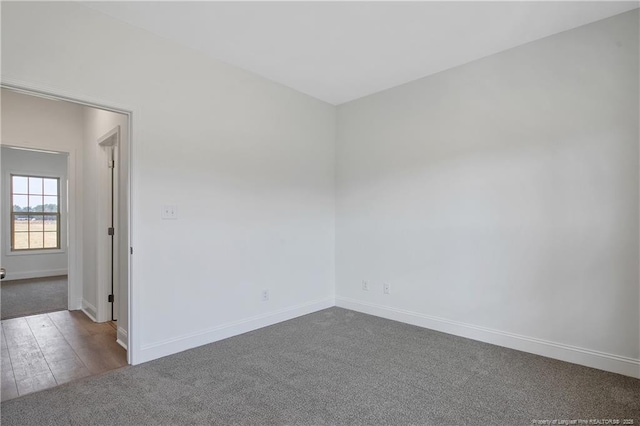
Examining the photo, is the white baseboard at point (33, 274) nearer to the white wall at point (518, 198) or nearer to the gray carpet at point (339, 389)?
the gray carpet at point (339, 389)

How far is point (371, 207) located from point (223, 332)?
7.10 feet

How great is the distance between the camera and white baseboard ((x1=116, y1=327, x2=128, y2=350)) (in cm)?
310

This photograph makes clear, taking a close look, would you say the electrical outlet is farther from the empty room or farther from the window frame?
the window frame

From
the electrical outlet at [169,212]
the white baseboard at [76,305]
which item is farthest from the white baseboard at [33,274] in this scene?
the electrical outlet at [169,212]

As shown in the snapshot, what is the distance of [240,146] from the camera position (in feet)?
11.3

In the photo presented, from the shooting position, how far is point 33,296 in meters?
5.02

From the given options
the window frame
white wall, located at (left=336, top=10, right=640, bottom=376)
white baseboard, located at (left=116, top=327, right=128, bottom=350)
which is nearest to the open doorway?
white baseboard, located at (left=116, top=327, right=128, bottom=350)

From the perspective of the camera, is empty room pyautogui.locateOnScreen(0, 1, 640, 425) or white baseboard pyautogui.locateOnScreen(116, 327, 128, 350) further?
white baseboard pyautogui.locateOnScreen(116, 327, 128, 350)

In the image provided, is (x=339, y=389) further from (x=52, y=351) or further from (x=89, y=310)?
(x=89, y=310)

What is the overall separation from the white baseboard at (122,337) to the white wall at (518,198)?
257cm

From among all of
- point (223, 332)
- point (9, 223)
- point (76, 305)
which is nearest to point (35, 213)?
point (9, 223)

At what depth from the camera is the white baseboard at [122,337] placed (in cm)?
310

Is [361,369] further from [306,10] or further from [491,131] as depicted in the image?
[306,10]

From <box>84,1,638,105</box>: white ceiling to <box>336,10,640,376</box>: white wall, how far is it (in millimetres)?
297
